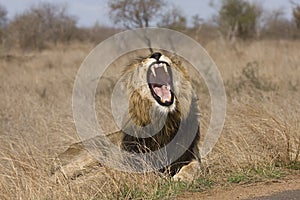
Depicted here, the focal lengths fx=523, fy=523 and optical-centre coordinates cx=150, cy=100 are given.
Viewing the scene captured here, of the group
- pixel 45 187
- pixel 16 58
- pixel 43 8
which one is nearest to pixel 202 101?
pixel 45 187

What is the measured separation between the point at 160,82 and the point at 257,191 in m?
1.31

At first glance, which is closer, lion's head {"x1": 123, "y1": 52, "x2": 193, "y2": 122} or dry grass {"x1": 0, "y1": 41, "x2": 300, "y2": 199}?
dry grass {"x1": 0, "y1": 41, "x2": 300, "y2": 199}

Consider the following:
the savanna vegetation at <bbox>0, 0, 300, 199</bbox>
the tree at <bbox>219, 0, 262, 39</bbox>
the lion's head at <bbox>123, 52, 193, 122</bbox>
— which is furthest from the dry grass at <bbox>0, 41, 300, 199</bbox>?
the tree at <bbox>219, 0, 262, 39</bbox>

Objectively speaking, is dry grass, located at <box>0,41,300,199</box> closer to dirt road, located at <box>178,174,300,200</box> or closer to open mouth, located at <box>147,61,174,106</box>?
dirt road, located at <box>178,174,300,200</box>

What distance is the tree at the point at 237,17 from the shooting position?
31.8 m

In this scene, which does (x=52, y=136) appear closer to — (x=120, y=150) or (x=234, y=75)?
(x=120, y=150)

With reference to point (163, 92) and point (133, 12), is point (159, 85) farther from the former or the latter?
point (133, 12)

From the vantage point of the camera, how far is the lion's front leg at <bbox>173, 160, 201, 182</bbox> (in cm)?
463

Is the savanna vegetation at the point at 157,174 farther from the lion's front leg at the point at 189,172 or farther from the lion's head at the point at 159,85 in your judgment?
the lion's head at the point at 159,85

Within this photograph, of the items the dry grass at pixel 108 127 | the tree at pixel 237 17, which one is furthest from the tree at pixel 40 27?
the dry grass at pixel 108 127

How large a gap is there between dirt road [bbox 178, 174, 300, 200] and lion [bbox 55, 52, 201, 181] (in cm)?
37

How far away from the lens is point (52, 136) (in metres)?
7.04

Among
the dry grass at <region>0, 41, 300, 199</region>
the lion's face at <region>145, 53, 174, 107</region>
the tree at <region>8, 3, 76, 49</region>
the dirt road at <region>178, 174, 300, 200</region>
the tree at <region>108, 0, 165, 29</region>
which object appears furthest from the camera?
the tree at <region>8, 3, 76, 49</region>

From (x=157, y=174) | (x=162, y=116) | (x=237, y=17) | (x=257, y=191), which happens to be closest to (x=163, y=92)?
(x=162, y=116)
